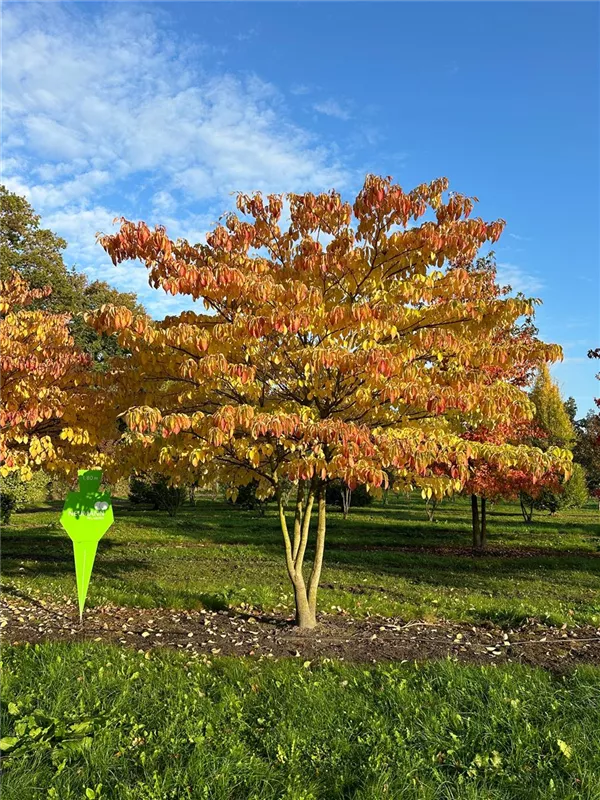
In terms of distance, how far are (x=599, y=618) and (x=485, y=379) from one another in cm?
421

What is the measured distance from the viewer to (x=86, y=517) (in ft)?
21.8

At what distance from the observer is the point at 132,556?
1452 cm

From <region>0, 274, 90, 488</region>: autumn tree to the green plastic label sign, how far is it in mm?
781

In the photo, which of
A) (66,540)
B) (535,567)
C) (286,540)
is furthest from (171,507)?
(286,540)

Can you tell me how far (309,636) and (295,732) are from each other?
9.68 ft

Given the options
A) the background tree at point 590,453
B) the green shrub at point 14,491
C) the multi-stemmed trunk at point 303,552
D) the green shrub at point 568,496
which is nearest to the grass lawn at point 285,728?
the multi-stemmed trunk at point 303,552

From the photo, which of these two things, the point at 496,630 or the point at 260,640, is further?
the point at 496,630

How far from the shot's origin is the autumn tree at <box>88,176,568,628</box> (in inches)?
219

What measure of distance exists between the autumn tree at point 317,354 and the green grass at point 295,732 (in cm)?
197

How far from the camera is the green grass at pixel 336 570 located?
8.49 m

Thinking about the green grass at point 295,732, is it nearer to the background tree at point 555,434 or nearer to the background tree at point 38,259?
the background tree at point 38,259

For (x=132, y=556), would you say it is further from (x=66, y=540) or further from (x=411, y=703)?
(x=411, y=703)

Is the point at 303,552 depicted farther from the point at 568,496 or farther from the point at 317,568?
the point at 568,496

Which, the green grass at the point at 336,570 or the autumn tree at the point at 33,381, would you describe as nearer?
the autumn tree at the point at 33,381
